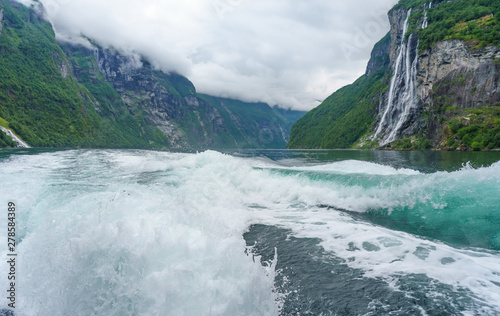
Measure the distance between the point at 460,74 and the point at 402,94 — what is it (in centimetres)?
2364

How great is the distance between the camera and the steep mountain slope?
201 feet

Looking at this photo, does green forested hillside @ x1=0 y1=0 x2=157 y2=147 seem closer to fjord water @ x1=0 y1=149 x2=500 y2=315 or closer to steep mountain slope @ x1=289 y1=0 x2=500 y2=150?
fjord water @ x1=0 y1=149 x2=500 y2=315

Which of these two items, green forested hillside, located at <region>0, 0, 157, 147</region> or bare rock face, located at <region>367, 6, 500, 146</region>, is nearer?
bare rock face, located at <region>367, 6, 500, 146</region>

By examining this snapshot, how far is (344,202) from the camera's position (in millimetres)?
11195

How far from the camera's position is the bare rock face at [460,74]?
62875 millimetres

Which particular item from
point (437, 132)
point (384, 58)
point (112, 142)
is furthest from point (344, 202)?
point (384, 58)

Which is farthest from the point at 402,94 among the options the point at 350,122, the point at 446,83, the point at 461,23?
the point at 350,122

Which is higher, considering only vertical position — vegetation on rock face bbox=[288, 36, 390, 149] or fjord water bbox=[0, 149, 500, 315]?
vegetation on rock face bbox=[288, 36, 390, 149]

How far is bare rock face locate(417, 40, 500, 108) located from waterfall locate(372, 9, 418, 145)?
4734mm

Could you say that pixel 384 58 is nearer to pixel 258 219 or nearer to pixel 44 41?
pixel 258 219

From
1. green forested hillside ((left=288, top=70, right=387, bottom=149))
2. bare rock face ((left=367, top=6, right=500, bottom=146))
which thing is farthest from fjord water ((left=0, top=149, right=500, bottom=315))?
green forested hillside ((left=288, top=70, right=387, bottom=149))

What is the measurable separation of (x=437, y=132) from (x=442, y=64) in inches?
898

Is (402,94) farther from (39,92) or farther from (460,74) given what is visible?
(39,92)

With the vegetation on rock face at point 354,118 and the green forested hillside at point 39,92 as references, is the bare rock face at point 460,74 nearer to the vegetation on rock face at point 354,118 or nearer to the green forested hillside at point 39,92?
the vegetation on rock face at point 354,118
